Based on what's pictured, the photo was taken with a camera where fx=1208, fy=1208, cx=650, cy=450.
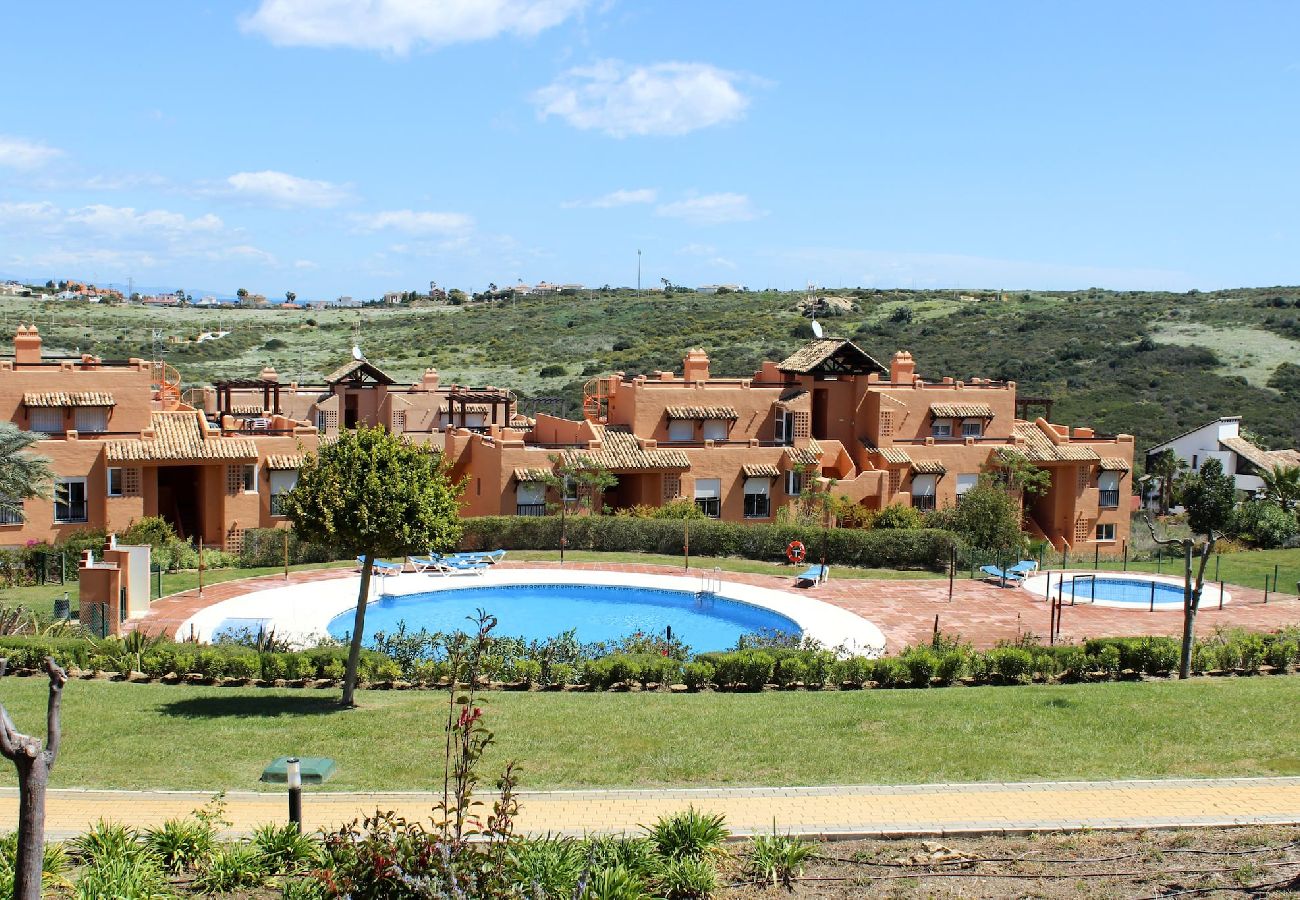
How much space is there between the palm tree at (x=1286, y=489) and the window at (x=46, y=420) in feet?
135

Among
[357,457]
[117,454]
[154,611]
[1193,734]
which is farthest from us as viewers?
[117,454]

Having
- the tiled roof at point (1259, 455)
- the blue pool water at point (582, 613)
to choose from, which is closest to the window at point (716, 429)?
the blue pool water at point (582, 613)

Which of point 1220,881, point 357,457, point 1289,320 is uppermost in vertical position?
point 1289,320

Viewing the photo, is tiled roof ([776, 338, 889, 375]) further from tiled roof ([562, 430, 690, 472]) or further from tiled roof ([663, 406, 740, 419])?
tiled roof ([562, 430, 690, 472])

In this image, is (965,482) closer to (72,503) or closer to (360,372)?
(360,372)

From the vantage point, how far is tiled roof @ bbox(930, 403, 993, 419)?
4672 cm

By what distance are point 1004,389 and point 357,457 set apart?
35.5 metres

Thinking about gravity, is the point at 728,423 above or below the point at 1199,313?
below

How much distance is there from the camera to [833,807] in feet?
41.3

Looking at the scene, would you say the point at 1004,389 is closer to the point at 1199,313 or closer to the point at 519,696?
the point at 519,696

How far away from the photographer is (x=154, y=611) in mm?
26875

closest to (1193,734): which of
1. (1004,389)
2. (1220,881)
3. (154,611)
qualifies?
(1220,881)

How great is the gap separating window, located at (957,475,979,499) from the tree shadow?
30472 mm

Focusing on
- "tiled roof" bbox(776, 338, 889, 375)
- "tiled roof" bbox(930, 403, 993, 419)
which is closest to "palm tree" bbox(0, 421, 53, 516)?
"tiled roof" bbox(776, 338, 889, 375)
